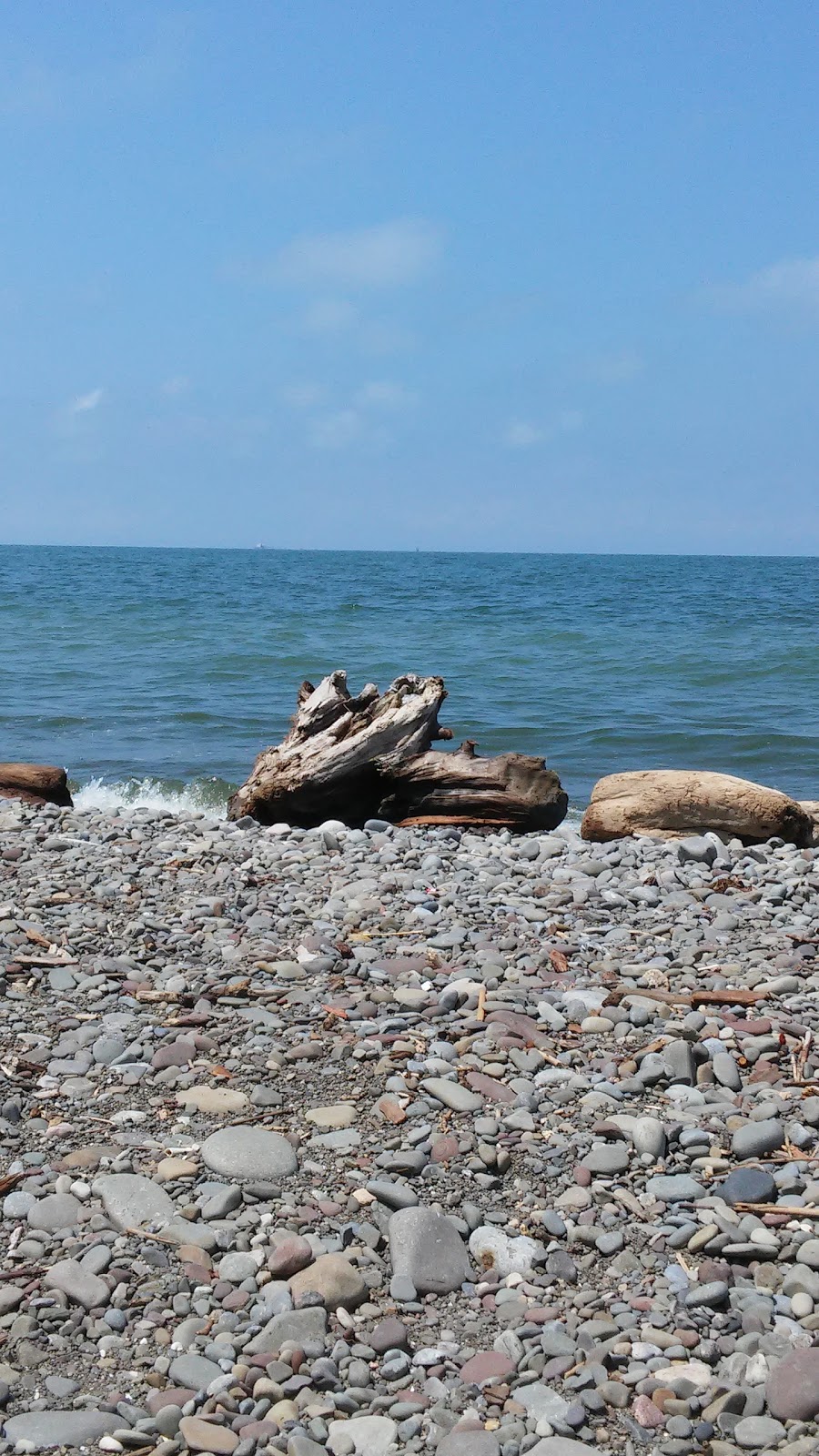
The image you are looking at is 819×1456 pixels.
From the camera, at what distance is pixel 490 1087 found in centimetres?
388

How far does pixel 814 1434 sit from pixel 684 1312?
40cm

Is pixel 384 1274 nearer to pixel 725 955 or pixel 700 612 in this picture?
pixel 725 955

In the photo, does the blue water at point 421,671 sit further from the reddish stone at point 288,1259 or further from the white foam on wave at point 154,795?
the reddish stone at point 288,1259

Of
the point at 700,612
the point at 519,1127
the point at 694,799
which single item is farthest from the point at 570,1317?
the point at 700,612

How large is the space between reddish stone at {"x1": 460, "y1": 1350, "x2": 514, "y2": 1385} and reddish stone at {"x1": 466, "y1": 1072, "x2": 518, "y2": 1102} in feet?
3.64

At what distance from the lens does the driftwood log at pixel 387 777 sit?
8.81m

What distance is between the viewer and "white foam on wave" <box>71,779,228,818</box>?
10.8 m

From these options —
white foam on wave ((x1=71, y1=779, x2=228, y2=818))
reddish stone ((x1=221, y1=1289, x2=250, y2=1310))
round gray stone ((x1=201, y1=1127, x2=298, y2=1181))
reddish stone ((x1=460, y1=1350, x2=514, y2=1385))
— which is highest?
round gray stone ((x1=201, y1=1127, x2=298, y2=1181))

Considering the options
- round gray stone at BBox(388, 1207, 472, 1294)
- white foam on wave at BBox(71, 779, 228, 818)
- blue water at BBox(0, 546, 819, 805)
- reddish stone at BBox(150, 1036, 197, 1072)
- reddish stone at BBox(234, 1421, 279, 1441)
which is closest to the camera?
reddish stone at BBox(234, 1421, 279, 1441)

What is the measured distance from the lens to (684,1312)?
2.86 meters

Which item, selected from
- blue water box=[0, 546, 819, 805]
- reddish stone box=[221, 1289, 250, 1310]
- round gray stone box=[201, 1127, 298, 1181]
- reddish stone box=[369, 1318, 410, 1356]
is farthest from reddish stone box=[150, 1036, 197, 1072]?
blue water box=[0, 546, 819, 805]

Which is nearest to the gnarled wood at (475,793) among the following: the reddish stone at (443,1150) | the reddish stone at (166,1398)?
the reddish stone at (443,1150)

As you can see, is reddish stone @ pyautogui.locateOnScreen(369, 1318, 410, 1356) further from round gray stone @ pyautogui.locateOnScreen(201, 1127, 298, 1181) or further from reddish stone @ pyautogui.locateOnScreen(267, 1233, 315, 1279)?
round gray stone @ pyautogui.locateOnScreen(201, 1127, 298, 1181)

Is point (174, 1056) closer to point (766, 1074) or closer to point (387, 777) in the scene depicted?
point (766, 1074)
